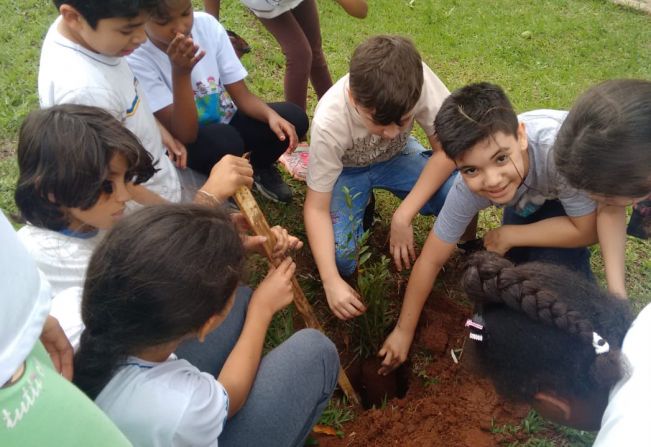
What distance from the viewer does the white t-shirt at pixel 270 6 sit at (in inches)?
115

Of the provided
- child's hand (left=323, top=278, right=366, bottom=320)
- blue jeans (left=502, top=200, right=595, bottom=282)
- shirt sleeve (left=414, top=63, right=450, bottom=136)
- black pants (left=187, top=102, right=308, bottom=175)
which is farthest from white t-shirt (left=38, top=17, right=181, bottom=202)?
blue jeans (left=502, top=200, right=595, bottom=282)

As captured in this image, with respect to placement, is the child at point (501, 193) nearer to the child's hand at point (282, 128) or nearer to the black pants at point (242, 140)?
the child's hand at point (282, 128)

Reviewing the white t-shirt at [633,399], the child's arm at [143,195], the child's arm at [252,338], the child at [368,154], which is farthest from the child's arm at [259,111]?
the white t-shirt at [633,399]

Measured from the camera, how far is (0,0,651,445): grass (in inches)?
153

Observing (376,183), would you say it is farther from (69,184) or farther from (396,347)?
(69,184)

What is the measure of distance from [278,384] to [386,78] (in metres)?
1.17

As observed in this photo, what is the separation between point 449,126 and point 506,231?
0.58 metres

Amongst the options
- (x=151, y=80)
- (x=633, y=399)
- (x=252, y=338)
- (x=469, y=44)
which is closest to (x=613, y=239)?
(x=633, y=399)

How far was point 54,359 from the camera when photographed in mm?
1366

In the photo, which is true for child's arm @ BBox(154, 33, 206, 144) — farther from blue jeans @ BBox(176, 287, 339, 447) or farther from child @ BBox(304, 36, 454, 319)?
blue jeans @ BBox(176, 287, 339, 447)

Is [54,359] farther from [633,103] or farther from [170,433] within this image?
[633,103]

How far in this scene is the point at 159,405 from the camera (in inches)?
51.9

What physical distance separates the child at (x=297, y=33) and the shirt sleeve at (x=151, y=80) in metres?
0.74

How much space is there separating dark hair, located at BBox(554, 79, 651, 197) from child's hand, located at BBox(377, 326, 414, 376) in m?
0.90
